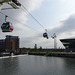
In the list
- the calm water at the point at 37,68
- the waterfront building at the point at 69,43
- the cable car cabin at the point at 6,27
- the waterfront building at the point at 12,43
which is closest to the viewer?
the cable car cabin at the point at 6,27

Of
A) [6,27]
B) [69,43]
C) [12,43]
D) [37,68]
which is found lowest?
[37,68]

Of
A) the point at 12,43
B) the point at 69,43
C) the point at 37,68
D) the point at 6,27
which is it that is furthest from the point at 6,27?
the point at 12,43

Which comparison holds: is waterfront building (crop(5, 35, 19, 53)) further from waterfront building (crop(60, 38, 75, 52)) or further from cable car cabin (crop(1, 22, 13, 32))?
cable car cabin (crop(1, 22, 13, 32))

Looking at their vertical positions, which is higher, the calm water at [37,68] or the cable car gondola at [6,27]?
the cable car gondola at [6,27]

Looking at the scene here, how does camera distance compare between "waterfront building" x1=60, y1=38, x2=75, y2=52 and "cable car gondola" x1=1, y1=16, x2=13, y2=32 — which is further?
"waterfront building" x1=60, y1=38, x2=75, y2=52

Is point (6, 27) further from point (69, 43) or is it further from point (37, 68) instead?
point (69, 43)

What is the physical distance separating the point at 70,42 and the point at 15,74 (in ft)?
253

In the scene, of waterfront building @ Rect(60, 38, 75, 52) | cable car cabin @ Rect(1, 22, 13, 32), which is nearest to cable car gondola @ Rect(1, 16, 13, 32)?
cable car cabin @ Rect(1, 22, 13, 32)

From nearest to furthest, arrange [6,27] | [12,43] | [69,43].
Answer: [6,27], [69,43], [12,43]

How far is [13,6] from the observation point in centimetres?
1023

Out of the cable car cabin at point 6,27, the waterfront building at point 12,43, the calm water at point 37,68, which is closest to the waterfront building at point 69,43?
the calm water at point 37,68

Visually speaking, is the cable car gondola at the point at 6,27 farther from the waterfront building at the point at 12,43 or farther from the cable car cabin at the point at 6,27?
the waterfront building at the point at 12,43

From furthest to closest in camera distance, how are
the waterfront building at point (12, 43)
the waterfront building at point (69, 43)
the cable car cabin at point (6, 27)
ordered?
1. the waterfront building at point (12, 43)
2. the waterfront building at point (69, 43)
3. the cable car cabin at point (6, 27)

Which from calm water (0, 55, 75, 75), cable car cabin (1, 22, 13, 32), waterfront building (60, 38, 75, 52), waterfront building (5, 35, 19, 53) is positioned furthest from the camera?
waterfront building (5, 35, 19, 53)
